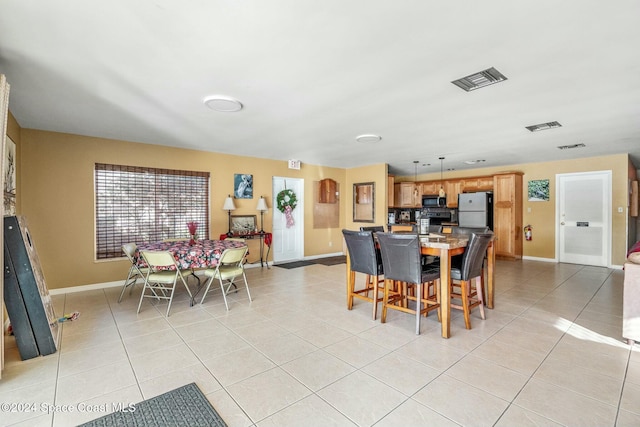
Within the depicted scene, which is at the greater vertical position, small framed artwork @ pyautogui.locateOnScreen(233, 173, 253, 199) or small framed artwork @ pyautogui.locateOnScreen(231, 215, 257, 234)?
small framed artwork @ pyautogui.locateOnScreen(233, 173, 253, 199)

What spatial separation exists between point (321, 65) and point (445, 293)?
2300mm

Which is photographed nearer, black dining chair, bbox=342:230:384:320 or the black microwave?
black dining chair, bbox=342:230:384:320

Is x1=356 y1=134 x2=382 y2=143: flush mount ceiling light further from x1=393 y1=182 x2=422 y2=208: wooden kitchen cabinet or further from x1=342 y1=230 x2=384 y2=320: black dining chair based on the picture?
x1=393 y1=182 x2=422 y2=208: wooden kitchen cabinet

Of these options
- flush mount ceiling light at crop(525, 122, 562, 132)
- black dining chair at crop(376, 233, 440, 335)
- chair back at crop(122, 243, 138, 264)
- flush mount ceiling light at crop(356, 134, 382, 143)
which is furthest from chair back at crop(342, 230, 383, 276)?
flush mount ceiling light at crop(525, 122, 562, 132)

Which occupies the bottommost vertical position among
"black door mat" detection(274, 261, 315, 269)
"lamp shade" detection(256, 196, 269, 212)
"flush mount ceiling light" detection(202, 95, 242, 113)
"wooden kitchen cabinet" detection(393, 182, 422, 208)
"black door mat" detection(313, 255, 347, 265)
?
"black door mat" detection(313, 255, 347, 265)

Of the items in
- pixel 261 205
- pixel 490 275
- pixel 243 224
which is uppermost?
pixel 261 205

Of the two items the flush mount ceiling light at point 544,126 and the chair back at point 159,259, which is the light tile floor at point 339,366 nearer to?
the chair back at point 159,259

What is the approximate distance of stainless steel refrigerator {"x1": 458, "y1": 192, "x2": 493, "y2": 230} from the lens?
6973 mm

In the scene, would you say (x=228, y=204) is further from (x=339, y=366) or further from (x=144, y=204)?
(x=339, y=366)

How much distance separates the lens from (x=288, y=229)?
6883 mm

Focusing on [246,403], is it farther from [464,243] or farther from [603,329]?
[603,329]

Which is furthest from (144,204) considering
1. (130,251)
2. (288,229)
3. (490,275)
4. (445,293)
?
(490,275)

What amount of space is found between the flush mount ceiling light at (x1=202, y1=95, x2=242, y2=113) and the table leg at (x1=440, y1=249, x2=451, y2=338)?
2572mm

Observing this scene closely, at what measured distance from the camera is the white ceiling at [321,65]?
68.4 inches
